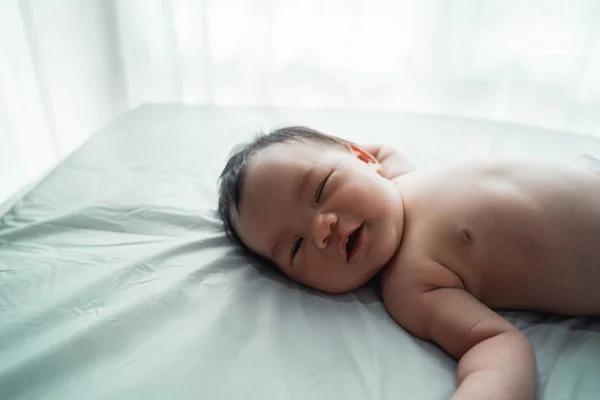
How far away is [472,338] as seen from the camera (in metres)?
0.71

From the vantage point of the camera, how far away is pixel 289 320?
778 mm

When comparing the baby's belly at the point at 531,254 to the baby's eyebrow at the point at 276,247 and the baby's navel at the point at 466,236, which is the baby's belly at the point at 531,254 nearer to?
the baby's navel at the point at 466,236

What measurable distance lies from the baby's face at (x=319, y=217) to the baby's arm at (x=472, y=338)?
9 centimetres

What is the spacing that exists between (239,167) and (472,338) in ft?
1.57

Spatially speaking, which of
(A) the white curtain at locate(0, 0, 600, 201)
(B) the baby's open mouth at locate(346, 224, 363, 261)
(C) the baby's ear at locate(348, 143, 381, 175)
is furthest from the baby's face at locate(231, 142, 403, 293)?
(A) the white curtain at locate(0, 0, 600, 201)

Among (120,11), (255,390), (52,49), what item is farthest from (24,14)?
(255,390)

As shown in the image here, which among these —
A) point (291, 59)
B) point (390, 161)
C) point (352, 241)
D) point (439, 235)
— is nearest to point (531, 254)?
point (439, 235)

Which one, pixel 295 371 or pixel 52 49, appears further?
pixel 52 49

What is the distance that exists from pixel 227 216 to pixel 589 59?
1223mm

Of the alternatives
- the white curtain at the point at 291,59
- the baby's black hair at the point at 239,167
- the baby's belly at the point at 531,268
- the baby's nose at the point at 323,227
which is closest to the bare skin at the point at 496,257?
the baby's belly at the point at 531,268

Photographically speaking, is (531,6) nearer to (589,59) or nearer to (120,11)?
(589,59)

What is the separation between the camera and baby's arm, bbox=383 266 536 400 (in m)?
0.63

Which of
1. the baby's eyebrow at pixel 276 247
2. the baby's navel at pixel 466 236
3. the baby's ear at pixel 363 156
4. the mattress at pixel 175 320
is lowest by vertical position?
the mattress at pixel 175 320

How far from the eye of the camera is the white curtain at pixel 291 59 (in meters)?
1.53
